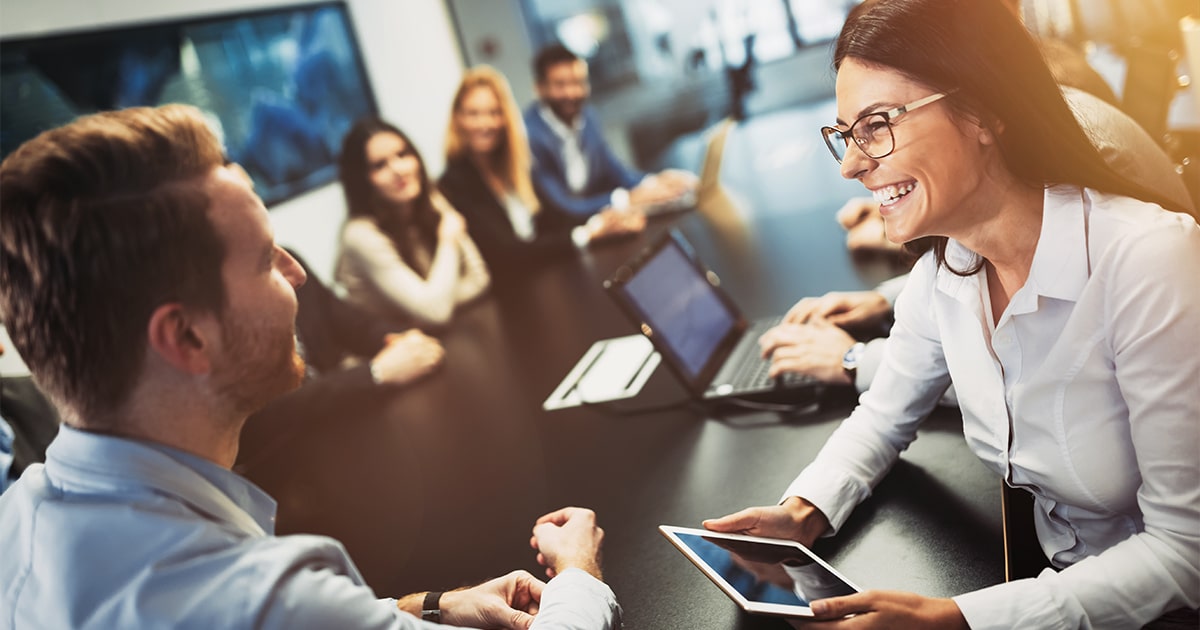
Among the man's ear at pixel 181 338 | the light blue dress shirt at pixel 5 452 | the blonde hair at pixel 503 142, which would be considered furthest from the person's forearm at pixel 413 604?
the blonde hair at pixel 503 142

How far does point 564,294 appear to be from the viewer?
9.40 feet

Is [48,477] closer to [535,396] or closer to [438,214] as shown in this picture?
[535,396]

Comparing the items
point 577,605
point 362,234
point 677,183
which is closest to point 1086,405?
point 577,605

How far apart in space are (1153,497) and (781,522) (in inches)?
16.3

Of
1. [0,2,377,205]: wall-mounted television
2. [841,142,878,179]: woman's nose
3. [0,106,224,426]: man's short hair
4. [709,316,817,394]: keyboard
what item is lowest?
[709,316,817,394]: keyboard

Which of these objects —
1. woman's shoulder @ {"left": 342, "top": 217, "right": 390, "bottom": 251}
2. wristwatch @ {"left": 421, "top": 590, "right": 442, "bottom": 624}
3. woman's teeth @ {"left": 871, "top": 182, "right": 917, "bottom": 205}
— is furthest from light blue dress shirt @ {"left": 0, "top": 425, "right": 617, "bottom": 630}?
woman's shoulder @ {"left": 342, "top": 217, "right": 390, "bottom": 251}

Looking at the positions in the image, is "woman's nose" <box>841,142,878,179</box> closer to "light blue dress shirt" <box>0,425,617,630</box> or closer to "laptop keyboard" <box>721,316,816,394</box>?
"laptop keyboard" <box>721,316,816,394</box>

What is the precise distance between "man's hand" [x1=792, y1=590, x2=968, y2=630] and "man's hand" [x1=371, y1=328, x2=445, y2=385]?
166cm

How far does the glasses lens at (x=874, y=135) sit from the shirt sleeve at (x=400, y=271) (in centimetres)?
208

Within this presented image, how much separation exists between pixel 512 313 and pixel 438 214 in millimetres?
768

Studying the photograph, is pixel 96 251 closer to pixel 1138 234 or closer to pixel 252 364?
pixel 252 364

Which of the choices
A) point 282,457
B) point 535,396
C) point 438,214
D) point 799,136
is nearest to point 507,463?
point 535,396

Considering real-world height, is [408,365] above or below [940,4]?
below

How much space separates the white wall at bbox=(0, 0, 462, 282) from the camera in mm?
3420
